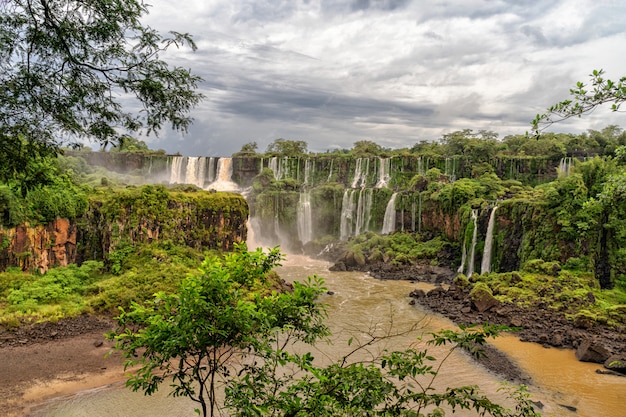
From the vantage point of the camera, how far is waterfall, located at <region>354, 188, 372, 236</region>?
133 feet

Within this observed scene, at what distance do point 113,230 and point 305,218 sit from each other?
23981mm

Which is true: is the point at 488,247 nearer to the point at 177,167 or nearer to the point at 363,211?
the point at 363,211

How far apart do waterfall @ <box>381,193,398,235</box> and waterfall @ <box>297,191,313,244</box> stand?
25.6ft

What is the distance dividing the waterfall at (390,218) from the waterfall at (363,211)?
197cm

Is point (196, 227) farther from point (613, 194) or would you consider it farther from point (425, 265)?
point (613, 194)

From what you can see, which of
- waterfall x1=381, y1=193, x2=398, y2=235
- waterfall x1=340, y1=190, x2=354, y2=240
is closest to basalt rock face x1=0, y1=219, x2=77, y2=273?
waterfall x1=340, y1=190, x2=354, y2=240

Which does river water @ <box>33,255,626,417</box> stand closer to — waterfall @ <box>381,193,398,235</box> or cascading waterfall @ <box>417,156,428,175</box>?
waterfall @ <box>381,193,398,235</box>

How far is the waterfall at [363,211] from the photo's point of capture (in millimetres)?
40688

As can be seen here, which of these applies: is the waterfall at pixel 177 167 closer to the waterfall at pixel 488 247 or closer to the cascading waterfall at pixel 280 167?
the cascading waterfall at pixel 280 167

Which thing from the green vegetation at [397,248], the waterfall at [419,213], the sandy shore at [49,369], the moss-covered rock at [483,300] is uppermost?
the waterfall at [419,213]

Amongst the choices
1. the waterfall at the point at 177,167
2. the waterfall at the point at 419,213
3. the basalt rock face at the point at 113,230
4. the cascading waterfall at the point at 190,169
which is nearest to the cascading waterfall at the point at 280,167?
the cascading waterfall at the point at 190,169

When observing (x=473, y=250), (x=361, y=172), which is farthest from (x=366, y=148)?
(x=473, y=250)

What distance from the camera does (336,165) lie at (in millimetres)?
50062

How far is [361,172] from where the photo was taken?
162 ft
